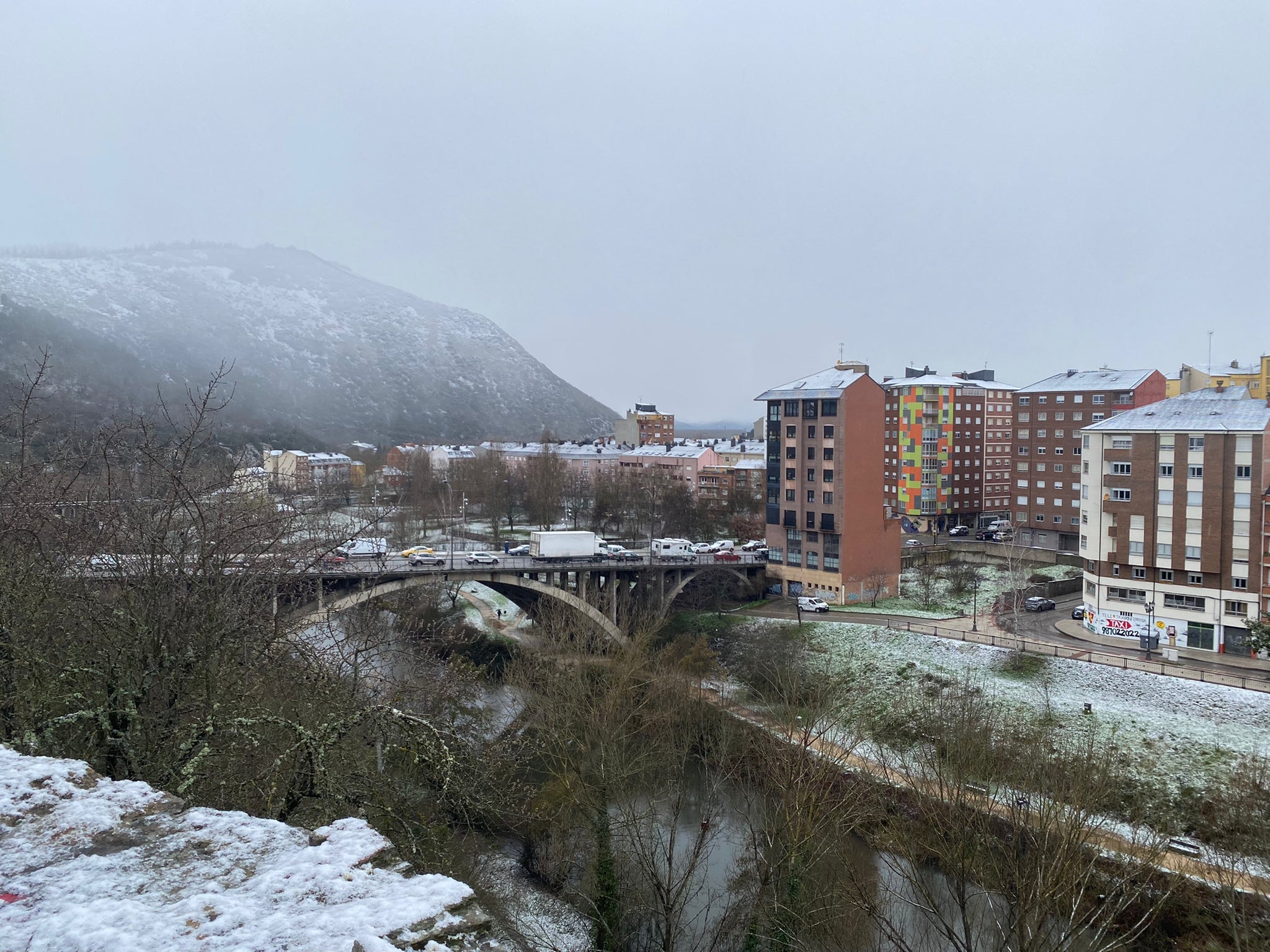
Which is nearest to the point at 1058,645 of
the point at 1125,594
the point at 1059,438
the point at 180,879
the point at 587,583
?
the point at 1125,594

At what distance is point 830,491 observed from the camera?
115ft

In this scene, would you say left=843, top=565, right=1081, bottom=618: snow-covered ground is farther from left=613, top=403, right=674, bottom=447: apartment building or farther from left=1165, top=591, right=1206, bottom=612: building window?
left=613, top=403, right=674, bottom=447: apartment building

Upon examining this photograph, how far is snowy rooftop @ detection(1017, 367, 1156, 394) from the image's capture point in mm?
43531

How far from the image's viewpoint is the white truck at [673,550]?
37250 mm

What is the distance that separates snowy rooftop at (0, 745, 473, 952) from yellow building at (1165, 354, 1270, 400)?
4449cm

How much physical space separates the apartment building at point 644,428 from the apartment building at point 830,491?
55684mm

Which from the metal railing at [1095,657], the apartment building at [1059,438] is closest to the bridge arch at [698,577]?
the metal railing at [1095,657]

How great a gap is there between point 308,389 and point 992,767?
429 ft

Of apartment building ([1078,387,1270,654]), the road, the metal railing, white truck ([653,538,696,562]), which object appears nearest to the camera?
the metal railing

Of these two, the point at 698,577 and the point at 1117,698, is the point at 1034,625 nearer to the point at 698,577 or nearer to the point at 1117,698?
the point at 1117,698

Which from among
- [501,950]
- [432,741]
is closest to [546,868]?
[432,741]

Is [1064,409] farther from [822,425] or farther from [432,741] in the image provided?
[432,741]

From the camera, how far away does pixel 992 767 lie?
50.1 feet

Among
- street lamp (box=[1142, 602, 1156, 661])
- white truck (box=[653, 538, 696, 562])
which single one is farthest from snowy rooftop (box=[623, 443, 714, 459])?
street lamp (box=[1142, 602, 1156, 661])
